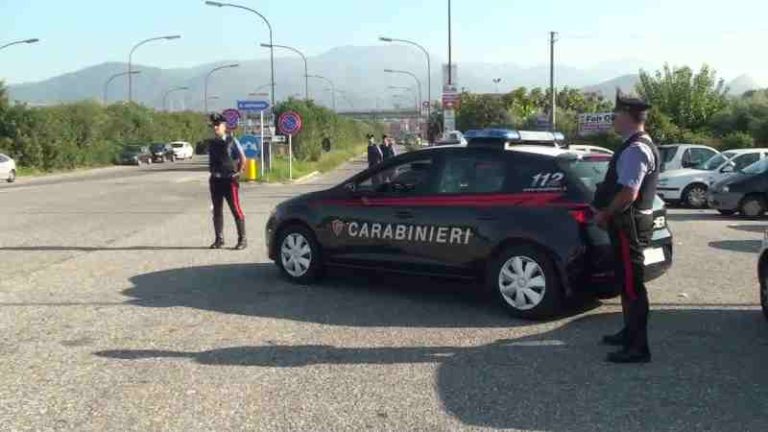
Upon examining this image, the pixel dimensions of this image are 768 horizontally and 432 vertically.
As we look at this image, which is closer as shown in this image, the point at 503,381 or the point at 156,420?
the point at 156,420

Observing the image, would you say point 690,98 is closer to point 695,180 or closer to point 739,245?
point 695,180

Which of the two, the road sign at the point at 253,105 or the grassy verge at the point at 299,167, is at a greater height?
the road sign at the point at 253,105

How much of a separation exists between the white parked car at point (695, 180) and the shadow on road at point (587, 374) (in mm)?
13567

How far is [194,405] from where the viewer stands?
5.18 metres

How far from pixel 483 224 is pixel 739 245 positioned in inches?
257

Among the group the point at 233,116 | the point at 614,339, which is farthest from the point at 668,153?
the point at 233,116

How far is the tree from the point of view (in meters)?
44.3

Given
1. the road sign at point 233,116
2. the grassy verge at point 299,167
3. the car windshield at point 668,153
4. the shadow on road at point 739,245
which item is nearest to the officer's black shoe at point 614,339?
the shadow on road at point 739,245

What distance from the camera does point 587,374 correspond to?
19.2ft

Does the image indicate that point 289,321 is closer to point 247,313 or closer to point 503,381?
point 247,313

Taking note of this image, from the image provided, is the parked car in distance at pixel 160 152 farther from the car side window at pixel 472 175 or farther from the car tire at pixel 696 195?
the car side window at pixel 472 175

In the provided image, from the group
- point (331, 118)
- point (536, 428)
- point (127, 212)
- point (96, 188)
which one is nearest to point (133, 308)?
point (536, 428)

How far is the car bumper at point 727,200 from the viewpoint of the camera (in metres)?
17.4

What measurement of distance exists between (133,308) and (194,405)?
311cm
